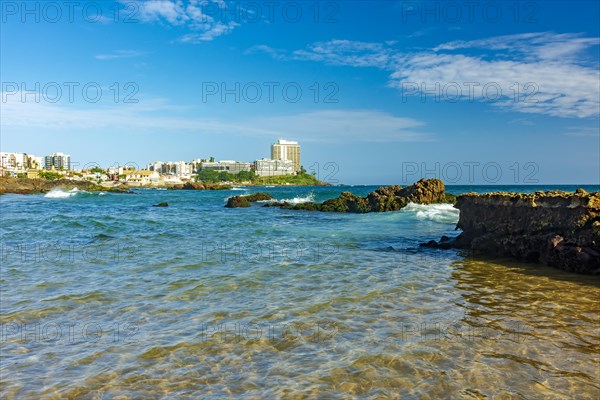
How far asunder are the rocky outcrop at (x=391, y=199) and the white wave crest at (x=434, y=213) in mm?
1156

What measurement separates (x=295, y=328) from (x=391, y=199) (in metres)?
31.2

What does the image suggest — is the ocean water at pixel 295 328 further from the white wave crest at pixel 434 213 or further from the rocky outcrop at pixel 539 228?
the white wave crest at pixel 434 213

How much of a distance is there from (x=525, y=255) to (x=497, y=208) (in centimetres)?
220

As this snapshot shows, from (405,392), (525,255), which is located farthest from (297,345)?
(525,255)

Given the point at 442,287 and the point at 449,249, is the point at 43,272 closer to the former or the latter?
the point at 442,287

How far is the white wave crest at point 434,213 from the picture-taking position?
28441 millimetres

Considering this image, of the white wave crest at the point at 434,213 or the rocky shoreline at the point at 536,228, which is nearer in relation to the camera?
the rocky shoreline at the point at 536,228

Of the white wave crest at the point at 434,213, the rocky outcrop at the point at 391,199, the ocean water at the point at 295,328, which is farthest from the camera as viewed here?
the rocky outcrop at the point at 391,199

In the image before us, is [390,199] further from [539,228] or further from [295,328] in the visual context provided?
[295,328]

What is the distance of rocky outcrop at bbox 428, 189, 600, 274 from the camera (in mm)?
10930

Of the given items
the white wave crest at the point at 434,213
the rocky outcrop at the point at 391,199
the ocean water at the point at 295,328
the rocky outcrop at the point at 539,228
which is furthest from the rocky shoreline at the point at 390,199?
the ocean water at the point at 295,328

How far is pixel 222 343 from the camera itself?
6.26 meters

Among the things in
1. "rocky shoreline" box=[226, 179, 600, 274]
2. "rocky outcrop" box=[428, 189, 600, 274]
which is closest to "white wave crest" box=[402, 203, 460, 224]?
"rocky shoreline" box=[226, 179, 600, 274]

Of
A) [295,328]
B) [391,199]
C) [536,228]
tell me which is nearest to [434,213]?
[391,199]
